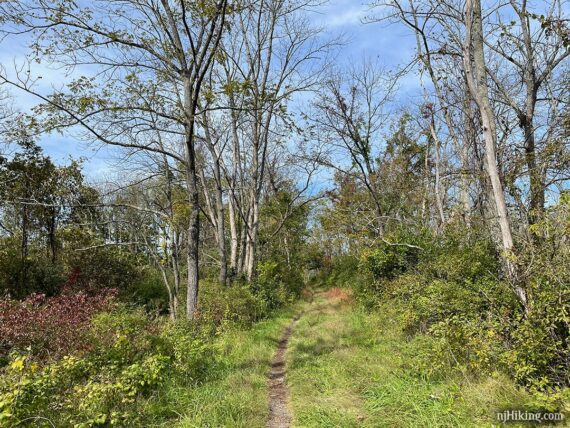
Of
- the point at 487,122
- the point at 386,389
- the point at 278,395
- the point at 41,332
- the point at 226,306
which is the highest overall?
the point at 487,122

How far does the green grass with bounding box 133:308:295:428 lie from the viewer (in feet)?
14.6

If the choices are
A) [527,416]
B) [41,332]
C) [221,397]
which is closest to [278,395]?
[221,397]

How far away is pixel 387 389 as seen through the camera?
5055 millimetres

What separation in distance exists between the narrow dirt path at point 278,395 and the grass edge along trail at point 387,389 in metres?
0.13

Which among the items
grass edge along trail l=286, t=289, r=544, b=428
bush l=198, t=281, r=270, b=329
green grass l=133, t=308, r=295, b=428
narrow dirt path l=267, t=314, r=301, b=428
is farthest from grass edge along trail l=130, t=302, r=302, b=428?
bush l=198, t=281, r=270, b=329

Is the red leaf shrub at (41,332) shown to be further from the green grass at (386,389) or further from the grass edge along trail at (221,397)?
the green grass at (386,389)

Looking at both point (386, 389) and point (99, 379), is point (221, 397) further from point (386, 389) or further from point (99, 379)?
point (386, 389)

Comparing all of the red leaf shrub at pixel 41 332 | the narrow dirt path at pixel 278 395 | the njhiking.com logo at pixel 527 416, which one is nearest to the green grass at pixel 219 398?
the narrow dirt path at pixel 278 395

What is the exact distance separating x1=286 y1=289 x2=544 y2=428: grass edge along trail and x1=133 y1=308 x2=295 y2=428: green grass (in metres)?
0.55

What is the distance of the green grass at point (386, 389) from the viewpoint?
4094 millimetres

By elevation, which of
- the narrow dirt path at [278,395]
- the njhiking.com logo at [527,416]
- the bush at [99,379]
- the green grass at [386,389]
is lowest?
the narrow dirt path at [278,395]

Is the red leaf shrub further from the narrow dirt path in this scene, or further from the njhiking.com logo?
the njhiking.com logo

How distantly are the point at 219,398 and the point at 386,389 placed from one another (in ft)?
7.70

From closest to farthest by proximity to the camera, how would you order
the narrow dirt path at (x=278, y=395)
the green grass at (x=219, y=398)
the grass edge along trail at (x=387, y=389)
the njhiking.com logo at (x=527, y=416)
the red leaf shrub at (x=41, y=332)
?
the njhiking.com logo at (x=527, y=416), the grass edge along trail at (x=387, y=389), the green grass at (x=219, y=398), the narrow dirt path at (x=278, y=395), the red leaf shrub at (x=41, y=332)
